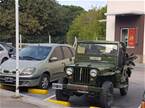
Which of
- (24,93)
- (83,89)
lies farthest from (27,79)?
(83,89)

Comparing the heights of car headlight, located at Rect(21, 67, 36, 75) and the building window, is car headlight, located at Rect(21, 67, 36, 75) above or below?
below

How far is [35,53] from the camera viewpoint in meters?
14.4

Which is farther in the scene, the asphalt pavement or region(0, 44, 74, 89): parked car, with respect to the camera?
region(0, 44, 74, 89): parked car

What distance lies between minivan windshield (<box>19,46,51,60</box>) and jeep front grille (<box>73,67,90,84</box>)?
2.85 m

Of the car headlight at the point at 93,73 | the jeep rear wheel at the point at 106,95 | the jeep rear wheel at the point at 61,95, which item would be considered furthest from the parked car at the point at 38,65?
the jeep rear wheel at the point at 106,95

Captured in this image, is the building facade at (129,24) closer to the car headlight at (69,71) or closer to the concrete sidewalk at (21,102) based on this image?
the car headlight at (69,71)

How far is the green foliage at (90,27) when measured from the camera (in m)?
44.5

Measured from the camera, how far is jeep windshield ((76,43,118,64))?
39.9ft

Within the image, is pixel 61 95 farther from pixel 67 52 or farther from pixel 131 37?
pixel 131 37

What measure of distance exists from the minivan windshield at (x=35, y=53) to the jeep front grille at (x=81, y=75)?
2850 millimetres

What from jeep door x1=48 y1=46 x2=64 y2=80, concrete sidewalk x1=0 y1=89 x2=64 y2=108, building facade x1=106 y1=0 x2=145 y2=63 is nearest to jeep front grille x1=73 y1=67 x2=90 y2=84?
concrete sidewalk x1=0 y1=89 x2=64 y2=108

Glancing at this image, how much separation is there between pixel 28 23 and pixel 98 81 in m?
39.1

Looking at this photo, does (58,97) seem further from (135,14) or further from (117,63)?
(135,14)

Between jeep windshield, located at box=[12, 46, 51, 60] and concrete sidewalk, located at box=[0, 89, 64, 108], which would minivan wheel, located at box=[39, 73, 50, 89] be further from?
concrete sidewalk, located at box=[0, 89, 64, 108]
